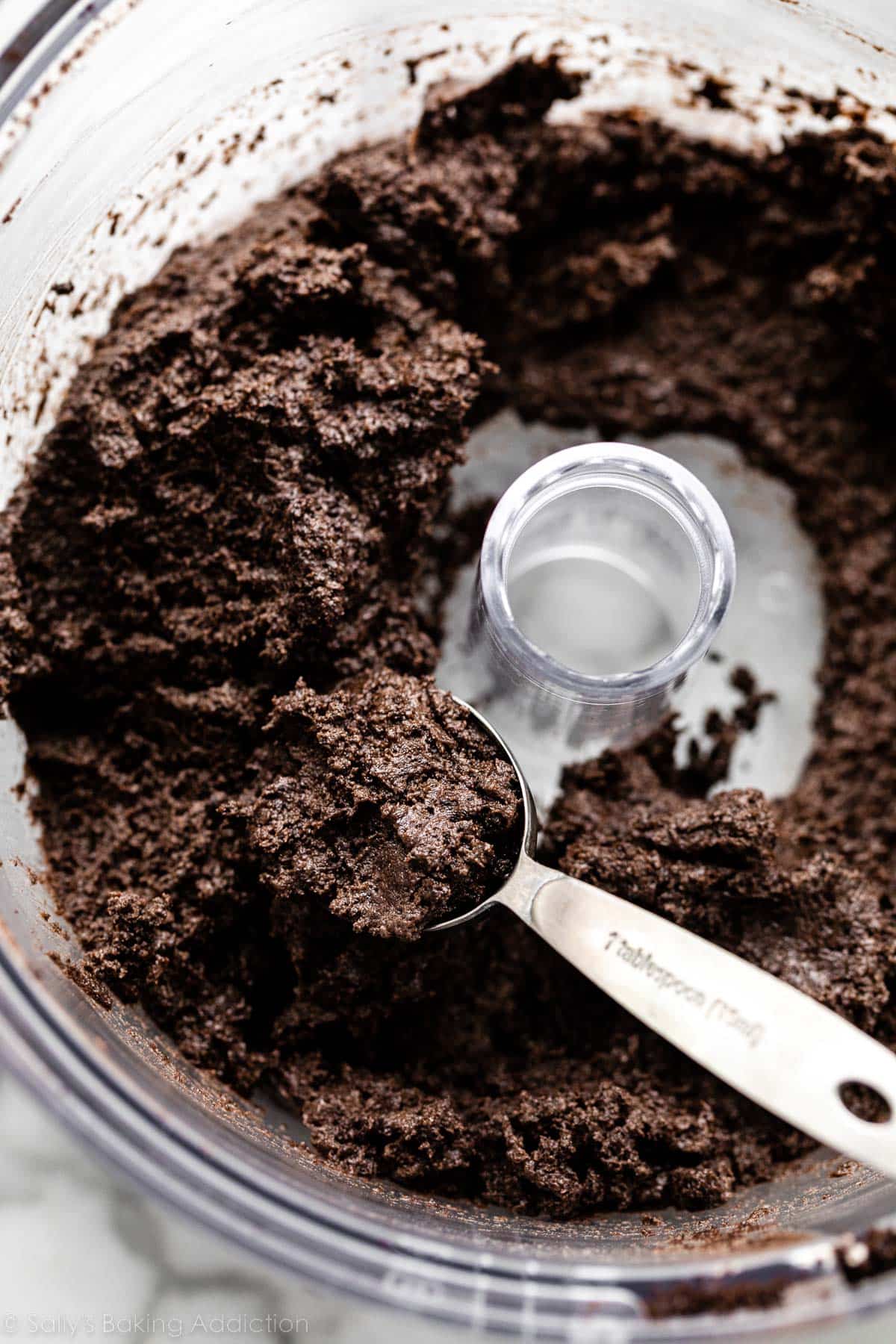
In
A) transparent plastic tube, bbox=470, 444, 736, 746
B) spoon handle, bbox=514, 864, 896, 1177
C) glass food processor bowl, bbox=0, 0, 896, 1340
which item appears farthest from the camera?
transparent plastic tube, bbox=470, 444, 736, 746

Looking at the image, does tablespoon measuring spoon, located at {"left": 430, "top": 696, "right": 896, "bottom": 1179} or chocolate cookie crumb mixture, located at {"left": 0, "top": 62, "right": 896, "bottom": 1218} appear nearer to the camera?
tablespoon measuring spoon, located at {"left": 430, "top": 696, "right": 896, "bottom": 1179}

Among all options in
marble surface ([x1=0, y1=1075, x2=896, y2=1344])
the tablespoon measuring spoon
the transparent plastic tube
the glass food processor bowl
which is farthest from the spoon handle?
marble surface ([x1=0, y1=1075, x2=896, y2=1344])

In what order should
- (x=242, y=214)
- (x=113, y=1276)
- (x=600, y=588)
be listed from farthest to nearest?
(x=600, y=588)
(x=242, y=214)
(x=113, y=1276)

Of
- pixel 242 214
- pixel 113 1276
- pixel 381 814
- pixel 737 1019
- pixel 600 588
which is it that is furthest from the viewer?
pixel 600 588

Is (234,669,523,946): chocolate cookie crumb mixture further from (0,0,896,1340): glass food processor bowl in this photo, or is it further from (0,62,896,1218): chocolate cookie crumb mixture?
(0,0,896,1340): glass food processor bowl

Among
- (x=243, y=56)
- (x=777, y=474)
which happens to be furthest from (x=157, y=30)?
(x=777, y=474)

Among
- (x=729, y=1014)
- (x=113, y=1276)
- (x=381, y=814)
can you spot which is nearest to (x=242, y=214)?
(x=381, y=814)

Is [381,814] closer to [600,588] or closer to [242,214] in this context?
[600,588]

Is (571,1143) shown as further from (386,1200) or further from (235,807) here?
(235,807)
